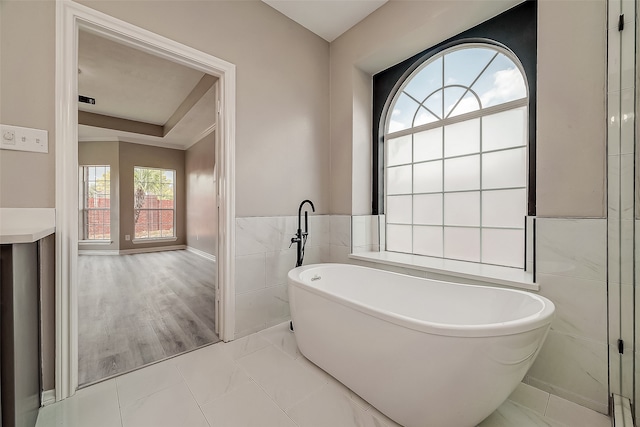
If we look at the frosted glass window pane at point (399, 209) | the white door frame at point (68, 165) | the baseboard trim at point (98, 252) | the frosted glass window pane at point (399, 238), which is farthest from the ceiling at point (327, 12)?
the baseboard trim at point (98, 252)

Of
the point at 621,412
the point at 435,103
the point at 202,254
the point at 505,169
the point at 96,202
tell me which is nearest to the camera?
the point at 621,412

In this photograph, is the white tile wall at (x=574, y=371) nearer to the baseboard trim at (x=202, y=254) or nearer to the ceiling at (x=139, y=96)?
the ceiling at (x=139, y=96)

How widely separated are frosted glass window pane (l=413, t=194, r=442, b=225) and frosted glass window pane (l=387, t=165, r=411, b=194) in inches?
6.2

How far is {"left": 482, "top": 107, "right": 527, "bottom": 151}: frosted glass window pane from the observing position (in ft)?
6.31

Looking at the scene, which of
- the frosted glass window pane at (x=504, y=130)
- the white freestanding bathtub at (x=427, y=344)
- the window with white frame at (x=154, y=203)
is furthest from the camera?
the window with white frame at (x=154, y=203)

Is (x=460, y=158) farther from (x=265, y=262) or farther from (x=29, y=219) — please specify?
(x=29, y=219)

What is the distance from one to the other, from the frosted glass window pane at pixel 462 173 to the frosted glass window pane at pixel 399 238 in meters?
0.58

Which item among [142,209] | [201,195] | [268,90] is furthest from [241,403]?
[142,209]

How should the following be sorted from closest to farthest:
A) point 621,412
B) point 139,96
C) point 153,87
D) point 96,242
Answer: point 621,412 < point 153,87 < point 139,96 < point 96,242

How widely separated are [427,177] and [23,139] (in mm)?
2795

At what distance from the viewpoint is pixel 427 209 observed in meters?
2.51

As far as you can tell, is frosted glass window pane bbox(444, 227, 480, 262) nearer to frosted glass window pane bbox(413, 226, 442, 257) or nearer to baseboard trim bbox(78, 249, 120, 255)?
frosted glass window pane bbox(413, 226, 442, 257)

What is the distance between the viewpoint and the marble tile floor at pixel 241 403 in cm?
129

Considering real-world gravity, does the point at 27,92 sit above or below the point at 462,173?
above
